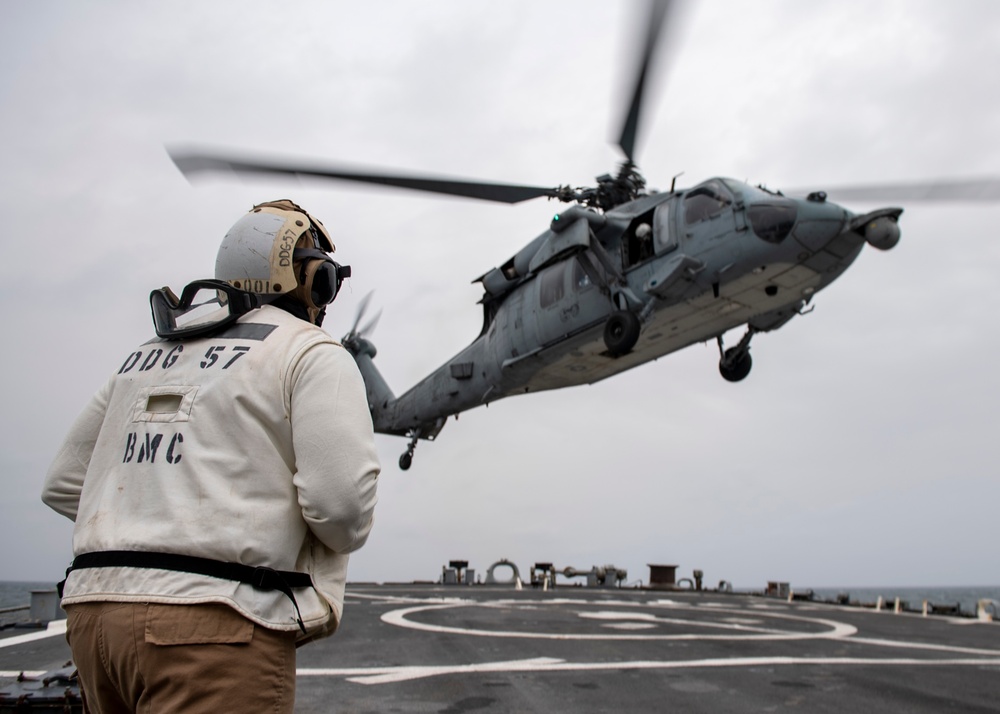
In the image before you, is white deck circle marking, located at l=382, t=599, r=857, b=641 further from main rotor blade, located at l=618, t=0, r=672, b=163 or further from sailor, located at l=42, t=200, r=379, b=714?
sailor, located at l=42, t=200, r=379, b=714

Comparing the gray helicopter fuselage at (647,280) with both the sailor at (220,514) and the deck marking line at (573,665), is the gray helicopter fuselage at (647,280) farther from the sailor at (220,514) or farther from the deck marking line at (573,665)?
the sailor at (220,514)

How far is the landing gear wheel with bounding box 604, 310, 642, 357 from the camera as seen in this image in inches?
613

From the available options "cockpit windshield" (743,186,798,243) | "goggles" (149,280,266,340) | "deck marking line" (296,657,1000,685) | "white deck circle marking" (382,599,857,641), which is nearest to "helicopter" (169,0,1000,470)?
"cockpit windshield" (743,186,798,243)

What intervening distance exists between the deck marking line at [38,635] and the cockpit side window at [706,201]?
484 inches

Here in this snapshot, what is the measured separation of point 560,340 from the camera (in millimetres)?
17266

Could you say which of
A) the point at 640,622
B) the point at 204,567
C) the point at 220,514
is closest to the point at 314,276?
the point at 220,514

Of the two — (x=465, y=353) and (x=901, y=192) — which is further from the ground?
(x=901, y=192)

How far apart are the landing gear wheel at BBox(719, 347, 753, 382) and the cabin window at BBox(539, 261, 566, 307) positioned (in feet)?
12.8

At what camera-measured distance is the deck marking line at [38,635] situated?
959cm

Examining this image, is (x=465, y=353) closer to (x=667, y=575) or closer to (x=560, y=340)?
(x=560, y=340)

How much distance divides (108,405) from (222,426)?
0.56 m

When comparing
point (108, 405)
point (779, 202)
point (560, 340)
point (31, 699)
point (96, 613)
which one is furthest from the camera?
point (560, 340)

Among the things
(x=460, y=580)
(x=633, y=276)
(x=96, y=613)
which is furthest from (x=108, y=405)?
(x=460, y=580)

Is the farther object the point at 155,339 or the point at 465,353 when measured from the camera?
the point at 465,353
